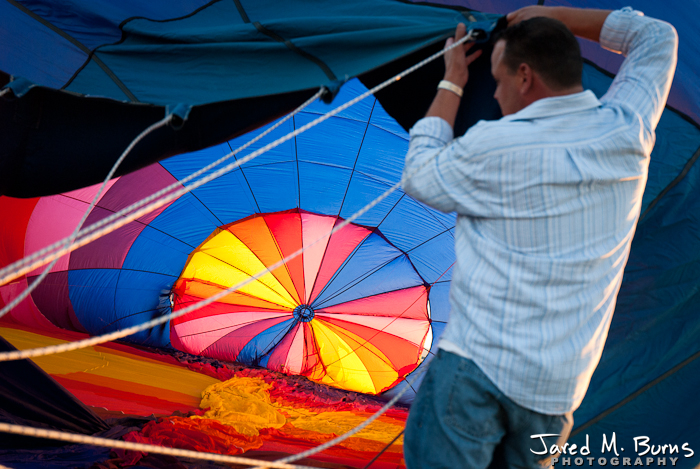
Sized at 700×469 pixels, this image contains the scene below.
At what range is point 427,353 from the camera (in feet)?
14.4

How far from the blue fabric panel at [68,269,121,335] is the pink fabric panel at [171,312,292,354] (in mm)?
643

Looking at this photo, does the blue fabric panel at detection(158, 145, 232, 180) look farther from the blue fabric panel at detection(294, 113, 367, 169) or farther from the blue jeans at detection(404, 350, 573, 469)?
the blue jeans at detection(404, 350, 573, 469)

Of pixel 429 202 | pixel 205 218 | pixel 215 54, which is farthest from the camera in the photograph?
pixel 205 218

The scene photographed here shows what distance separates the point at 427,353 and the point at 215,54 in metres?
3.48

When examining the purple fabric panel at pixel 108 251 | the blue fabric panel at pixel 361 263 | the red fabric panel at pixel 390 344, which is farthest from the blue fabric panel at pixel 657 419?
the purple fabric panel at pixel 108 251

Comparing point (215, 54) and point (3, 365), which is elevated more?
point (215, 54)

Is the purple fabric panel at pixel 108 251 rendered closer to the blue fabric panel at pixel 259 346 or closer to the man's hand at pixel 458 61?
the blue fabric panel at pixel 259 346

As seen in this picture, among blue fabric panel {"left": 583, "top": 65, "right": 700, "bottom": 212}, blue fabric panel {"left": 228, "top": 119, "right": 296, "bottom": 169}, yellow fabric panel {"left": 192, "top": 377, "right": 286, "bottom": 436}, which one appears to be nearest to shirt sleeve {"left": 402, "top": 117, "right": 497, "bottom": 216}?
blue fabric panel {"left": 583, "top": 65, "right": 700, "bottom": 212}

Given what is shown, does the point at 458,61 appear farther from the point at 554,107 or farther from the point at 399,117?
the point at 399,117

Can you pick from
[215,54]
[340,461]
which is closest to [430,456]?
[215,54]

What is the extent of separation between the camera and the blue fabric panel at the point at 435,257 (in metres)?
3.87

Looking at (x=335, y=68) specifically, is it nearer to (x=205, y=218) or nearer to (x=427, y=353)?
(x=205, y=218)

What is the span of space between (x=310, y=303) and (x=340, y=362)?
2.11ft

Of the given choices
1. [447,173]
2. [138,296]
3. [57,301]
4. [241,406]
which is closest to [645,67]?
[447,173]
